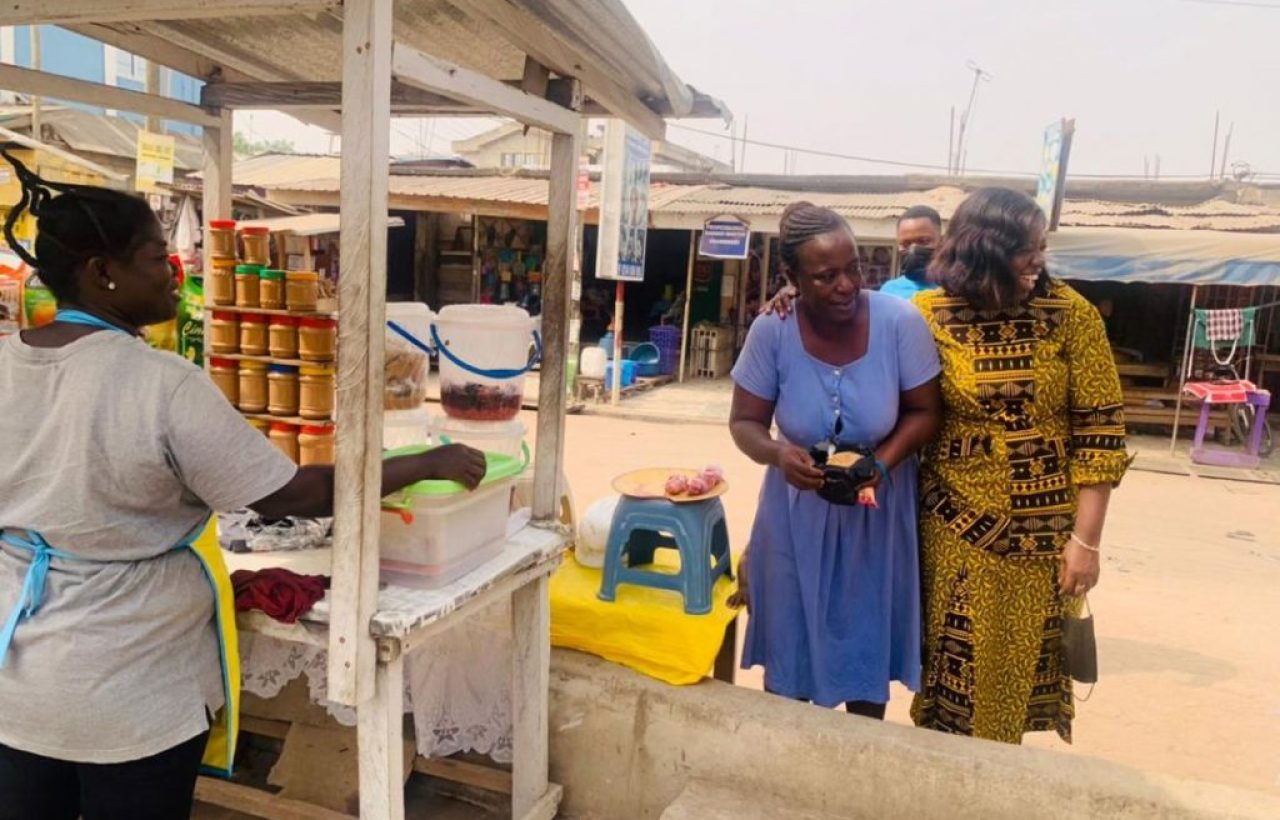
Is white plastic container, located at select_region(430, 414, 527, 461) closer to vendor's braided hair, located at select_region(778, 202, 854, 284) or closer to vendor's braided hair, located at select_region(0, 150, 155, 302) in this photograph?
vendor's braided hair, located at select_region(778, 202, 854, 284)

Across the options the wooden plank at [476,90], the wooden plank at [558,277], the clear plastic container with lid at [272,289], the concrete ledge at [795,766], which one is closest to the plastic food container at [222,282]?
the clear plastic container with lid at [272,289]

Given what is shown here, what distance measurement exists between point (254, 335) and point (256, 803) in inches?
52.4

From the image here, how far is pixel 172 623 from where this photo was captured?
1.62 metres

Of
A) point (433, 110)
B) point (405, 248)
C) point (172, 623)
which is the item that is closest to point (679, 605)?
Answer: point (172, 623)

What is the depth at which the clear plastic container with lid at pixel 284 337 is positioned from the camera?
272cm

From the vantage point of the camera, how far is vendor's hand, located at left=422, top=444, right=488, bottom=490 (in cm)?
180

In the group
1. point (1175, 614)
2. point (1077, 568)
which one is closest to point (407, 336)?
point (1077, 568)

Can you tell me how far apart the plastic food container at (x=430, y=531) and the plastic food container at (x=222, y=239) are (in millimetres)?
1306

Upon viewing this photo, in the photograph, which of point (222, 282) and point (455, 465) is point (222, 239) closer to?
point (222, 282)

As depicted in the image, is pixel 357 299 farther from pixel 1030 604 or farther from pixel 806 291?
A: pixel 1030 604

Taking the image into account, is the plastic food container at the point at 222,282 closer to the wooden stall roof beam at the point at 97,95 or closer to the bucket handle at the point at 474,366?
the wooden stall roof beam at the point at 97,95

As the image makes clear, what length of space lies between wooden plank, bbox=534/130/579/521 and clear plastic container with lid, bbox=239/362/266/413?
1.00m

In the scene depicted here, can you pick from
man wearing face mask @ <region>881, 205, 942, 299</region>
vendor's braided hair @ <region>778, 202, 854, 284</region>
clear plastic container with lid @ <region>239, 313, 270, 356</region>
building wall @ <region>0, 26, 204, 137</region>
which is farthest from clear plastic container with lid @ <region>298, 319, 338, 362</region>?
building wall @ <region>0, 26, 204, 137</region>

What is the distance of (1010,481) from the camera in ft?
7.24
